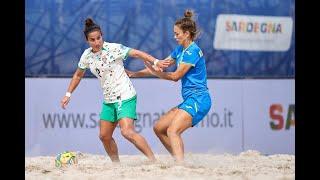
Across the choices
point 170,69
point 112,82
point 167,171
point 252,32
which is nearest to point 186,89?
point 112,82

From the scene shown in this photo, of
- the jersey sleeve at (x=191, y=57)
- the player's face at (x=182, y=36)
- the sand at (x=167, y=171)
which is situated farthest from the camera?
the player's face at (x=182, y=36)

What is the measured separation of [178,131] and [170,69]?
274 cm

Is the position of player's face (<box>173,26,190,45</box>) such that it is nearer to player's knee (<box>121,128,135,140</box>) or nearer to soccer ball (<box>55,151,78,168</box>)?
player's knee (<box>121,128,135,140</box>)

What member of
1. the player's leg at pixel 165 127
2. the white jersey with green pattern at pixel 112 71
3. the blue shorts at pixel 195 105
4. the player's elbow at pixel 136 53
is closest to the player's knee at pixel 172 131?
the player's leg at pixel 165 127

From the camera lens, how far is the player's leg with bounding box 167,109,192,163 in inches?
287

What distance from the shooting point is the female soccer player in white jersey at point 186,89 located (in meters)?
7.39

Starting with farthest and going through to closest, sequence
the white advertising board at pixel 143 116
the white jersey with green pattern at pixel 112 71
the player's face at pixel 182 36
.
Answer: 1. the white advertising board at pixel 143 116
2. the white jersey with green pattern at pixel 112 71
3. the player's face at pixel 182 36

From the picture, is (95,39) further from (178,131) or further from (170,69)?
(170,69)

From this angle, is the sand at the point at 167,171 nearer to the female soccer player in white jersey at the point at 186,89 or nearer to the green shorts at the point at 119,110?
the female soccer player in white jersey at the point at 186,89

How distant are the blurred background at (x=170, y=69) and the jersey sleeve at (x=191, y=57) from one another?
2535 mm

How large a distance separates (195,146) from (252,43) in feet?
5.31

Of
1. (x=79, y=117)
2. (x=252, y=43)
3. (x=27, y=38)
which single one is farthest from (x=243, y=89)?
(x=27, y=38)

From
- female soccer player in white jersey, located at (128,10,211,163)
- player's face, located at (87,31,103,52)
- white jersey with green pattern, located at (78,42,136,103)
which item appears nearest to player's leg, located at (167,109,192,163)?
female soccer player in white jersey, located at (128,10,211,163)
